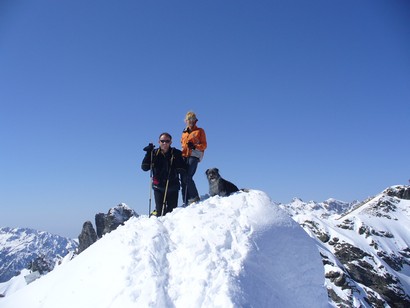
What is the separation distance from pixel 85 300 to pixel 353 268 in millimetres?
130781

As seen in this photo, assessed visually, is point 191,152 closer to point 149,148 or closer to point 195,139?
point 195,139

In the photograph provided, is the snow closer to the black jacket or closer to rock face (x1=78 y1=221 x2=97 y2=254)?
the black jacket

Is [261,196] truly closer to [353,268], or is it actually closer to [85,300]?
[85,300]

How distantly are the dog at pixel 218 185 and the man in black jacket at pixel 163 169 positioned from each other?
3.63 feet

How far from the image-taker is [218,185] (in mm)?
11734

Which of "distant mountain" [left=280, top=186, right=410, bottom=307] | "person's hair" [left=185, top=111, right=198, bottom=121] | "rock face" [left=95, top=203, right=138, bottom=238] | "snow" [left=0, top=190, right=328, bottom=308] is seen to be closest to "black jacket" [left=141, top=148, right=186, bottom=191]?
"person's hair" [left=185, top=111, right=198, bottom=121]

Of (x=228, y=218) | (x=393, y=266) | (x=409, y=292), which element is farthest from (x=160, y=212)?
(x=393, y=266)

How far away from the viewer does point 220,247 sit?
845cm

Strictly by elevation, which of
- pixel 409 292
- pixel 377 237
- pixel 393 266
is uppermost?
pixel 377 237

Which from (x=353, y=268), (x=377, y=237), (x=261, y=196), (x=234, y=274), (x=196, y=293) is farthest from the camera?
(x=377, y=237)

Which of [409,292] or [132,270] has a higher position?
[132,270]

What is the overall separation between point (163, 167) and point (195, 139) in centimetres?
160

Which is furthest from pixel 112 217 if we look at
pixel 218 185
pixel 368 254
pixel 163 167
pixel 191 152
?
pixel 218 185

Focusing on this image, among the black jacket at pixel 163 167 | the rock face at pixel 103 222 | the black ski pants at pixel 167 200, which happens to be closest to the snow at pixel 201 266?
the black ski pants at pixel 167 200
